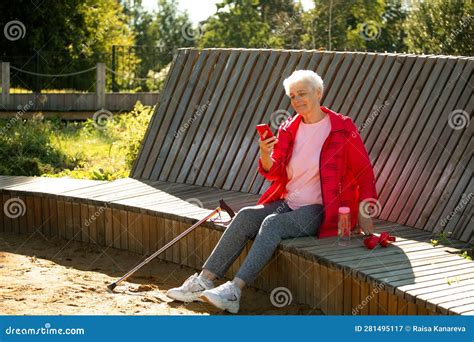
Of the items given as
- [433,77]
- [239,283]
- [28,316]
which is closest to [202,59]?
[433,77]

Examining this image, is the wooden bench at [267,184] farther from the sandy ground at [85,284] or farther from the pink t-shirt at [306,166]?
the pink t-shirt at [306,166]

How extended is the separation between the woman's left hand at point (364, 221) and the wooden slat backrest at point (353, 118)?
0.60m

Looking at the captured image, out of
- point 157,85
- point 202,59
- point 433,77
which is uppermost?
point 433,77

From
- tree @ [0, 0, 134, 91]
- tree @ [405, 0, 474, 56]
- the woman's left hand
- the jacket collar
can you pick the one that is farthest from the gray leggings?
tree @ [0, 0, 134, 91]

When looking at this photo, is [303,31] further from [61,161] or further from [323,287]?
[323,287]

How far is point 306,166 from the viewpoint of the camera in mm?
6305

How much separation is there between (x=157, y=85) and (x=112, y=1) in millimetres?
2447

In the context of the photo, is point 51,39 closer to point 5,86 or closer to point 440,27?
point 5,86

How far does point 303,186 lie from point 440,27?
57.0 ft

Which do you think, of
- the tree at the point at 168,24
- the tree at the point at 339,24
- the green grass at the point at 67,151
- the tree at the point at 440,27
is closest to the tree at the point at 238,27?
the tree at the point at 339,24

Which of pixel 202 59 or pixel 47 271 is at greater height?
pixel 202 59

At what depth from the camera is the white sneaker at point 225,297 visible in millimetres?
5746

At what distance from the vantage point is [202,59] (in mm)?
8648

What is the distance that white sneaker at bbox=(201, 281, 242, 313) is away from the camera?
5.75 meters
